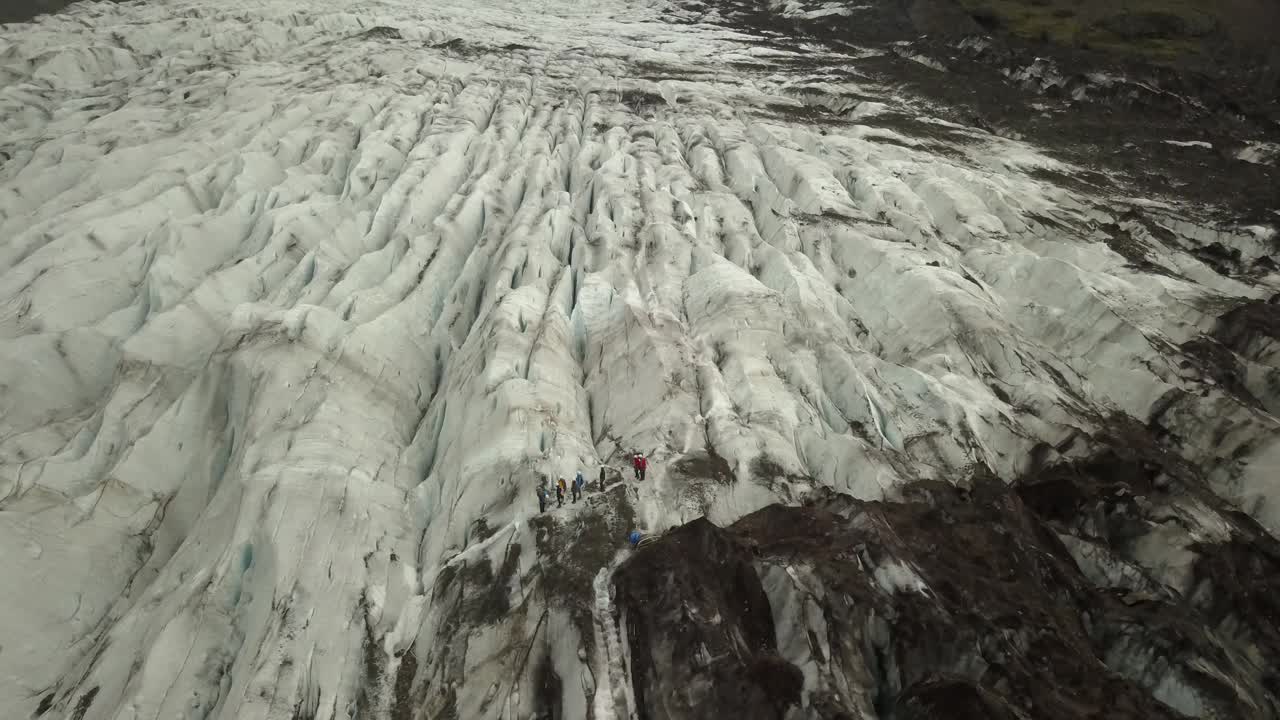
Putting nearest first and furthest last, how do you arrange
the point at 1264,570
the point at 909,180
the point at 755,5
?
the point at 1264,570
the point at 909,180
the point at 755,5

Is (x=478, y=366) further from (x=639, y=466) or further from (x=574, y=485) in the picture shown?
(x=639, y=466)

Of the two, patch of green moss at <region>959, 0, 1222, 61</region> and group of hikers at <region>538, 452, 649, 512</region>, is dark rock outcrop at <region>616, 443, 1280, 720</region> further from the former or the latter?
patch of green moss at <region>959, 0, 1222, 61</region>

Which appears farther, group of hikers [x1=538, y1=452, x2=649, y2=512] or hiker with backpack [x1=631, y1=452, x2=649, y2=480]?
hiker with backpack [x1=631, y1=452, x2=649, y2=480]

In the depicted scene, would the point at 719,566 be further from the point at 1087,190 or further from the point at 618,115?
the point at 618,115

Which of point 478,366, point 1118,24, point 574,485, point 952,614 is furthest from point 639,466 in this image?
point 1118,24

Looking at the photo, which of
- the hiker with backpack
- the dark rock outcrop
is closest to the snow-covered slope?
the hiker with backpack

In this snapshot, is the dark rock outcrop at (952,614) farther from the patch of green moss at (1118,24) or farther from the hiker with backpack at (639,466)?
the patch of green moss at (1118,24)

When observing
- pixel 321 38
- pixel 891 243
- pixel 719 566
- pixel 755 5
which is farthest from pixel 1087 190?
pixel 755 5
